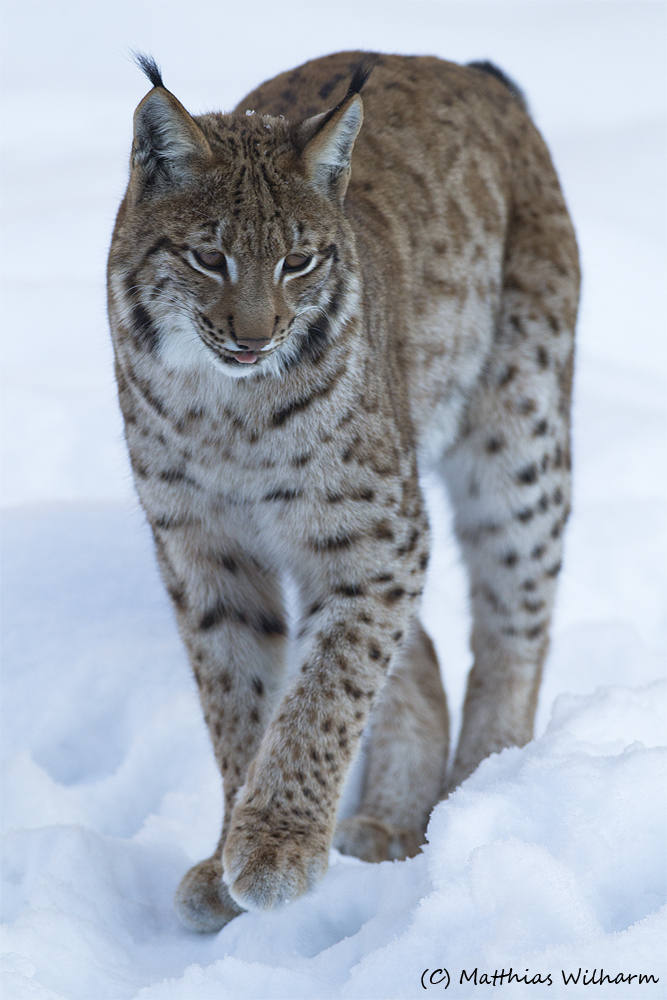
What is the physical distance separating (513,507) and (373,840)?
44.5 inches

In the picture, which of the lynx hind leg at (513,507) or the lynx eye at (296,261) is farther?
the lynx hind leg at (513,507)

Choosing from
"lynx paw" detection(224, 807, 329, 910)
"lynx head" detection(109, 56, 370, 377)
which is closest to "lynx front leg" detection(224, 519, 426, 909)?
"lynx paw" detection(224, 807, 329, 910)

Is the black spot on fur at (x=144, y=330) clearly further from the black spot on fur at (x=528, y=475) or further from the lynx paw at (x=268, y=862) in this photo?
the black spot on fur at (x=528, y=475)

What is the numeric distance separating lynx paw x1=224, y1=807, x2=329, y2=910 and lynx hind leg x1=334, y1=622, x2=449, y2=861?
0.92 metres

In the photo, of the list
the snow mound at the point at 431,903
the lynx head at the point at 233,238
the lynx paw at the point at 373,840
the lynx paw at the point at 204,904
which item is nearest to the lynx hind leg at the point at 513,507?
the lynx paw at the point at 373,840

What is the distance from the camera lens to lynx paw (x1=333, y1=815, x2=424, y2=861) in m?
3.61

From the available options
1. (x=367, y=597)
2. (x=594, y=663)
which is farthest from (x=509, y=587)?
(x=367, y=597)

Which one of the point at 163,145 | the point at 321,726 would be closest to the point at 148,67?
the point at 163,145

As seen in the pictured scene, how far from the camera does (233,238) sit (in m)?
2.56

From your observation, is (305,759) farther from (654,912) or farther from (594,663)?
(594,663)

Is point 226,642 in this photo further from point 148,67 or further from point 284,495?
point 148,67

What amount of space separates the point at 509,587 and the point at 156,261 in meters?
1.87

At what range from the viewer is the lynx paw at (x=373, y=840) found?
11.8ft

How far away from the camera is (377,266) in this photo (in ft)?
10.9
